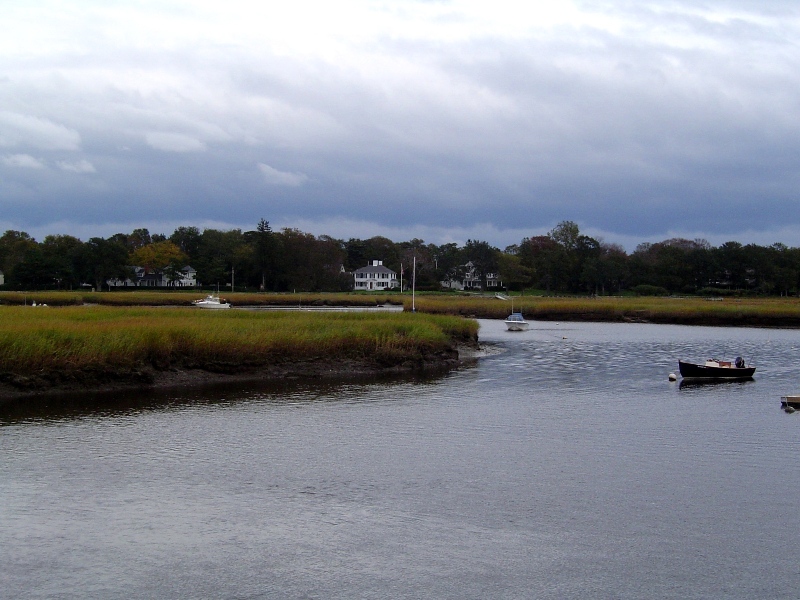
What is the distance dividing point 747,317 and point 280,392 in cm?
6667

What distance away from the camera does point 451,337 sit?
47375 millimetres

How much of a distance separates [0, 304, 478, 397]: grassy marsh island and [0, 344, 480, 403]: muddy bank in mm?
39

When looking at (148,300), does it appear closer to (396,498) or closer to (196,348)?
(196,348)

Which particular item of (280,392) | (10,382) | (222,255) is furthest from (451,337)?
(222,255)

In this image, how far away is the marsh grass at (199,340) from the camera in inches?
1112

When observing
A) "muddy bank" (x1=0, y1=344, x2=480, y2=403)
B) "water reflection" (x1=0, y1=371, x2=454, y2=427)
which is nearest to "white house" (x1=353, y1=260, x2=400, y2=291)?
"muddy bank" (x1=0, y1=344, x2=480, y2=403)

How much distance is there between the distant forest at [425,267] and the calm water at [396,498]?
4742 inches

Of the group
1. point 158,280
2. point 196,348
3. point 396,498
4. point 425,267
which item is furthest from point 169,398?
point 158,280

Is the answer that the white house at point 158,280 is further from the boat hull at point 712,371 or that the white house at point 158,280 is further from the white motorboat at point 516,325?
the boat hull at point 712,371

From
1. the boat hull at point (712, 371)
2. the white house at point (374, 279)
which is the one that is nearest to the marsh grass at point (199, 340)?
the boat hull at point (712, 371)

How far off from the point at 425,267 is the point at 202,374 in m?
143

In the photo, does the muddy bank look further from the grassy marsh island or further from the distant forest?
the distant forest

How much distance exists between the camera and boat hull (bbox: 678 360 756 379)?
118 feet

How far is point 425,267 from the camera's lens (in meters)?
175
